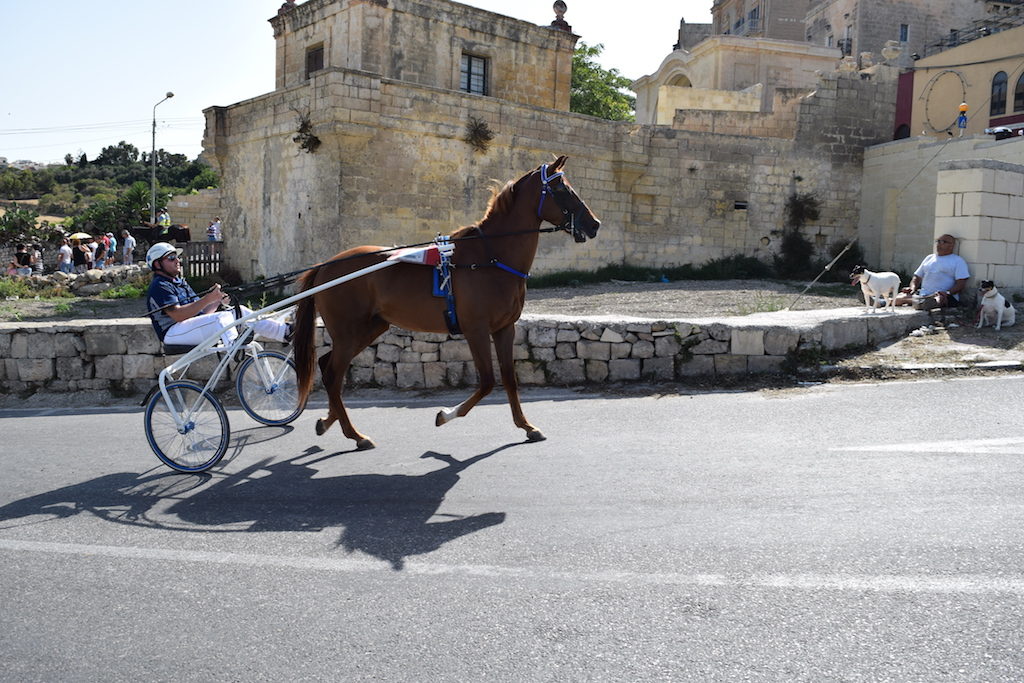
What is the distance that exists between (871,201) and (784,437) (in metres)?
21.4

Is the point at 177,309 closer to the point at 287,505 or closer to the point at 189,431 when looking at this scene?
the point at 189,431

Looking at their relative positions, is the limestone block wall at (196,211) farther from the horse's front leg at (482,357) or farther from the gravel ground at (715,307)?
the horse's front leg at (482,357)

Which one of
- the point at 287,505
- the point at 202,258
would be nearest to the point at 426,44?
the point at 202,258

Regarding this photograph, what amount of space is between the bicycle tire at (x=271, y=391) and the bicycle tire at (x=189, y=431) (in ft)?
3.76

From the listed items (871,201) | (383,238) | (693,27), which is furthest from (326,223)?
(693,27)

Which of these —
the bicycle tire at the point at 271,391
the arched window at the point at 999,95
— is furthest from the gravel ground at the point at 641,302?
the arched window at the point at 999,95

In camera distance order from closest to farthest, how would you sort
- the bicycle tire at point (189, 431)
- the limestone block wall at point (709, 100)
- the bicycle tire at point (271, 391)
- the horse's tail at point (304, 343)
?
1. the bicycle tire at point (189, 431)
2. the horse's tail at point (304, 343)
3. the bicycle tire at point (271, 391)
4. the limestone block wall at point (709, 100)

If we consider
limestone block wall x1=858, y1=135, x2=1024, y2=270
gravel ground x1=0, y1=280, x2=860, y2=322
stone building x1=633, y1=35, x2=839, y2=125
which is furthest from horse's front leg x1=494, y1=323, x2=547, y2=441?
stone building x1=633, y1=35, x2=839, y2=125

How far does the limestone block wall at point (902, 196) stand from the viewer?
22.3 meters

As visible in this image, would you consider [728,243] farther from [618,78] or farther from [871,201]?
[618,78]

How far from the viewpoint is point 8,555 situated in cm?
429

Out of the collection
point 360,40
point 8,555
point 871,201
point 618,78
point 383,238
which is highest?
point 618,78

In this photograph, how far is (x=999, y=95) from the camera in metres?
33.7

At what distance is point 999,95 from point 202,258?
1270 inches
